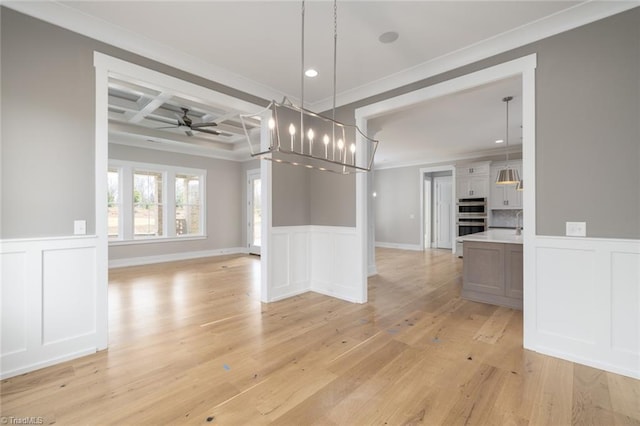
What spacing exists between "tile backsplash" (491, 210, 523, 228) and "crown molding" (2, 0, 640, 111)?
6345 mm

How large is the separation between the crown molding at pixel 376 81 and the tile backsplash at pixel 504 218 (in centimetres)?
634

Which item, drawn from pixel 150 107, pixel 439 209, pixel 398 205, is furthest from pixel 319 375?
pixel 439 209

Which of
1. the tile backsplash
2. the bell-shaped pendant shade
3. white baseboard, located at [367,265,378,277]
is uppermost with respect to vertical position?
the bell-shaped pendant shade

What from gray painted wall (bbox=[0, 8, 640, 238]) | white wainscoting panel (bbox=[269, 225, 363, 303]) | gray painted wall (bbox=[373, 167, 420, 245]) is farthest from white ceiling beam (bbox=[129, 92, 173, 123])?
gray painted wall (bbox=[373, 167, 420, 245])

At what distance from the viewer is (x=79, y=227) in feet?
8.38

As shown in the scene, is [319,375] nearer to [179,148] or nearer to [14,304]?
[14,304]

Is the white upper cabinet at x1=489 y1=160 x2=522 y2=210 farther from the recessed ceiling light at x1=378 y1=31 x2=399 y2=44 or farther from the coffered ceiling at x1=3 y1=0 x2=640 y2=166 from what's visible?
the recessed ceiling light at x1=378 y1=31 x2=399 y2=44

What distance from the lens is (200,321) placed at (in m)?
3.37

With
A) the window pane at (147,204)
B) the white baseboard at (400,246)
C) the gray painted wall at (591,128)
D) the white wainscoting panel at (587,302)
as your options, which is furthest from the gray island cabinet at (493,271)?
the window pane at (147,204)

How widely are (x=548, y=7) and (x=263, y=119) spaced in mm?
3192

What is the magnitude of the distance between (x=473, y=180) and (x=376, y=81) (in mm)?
5754

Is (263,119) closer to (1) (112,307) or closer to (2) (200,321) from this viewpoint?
(2) (200,321)

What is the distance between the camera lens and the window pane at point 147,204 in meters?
7.06

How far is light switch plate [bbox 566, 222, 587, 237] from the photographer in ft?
8.04
